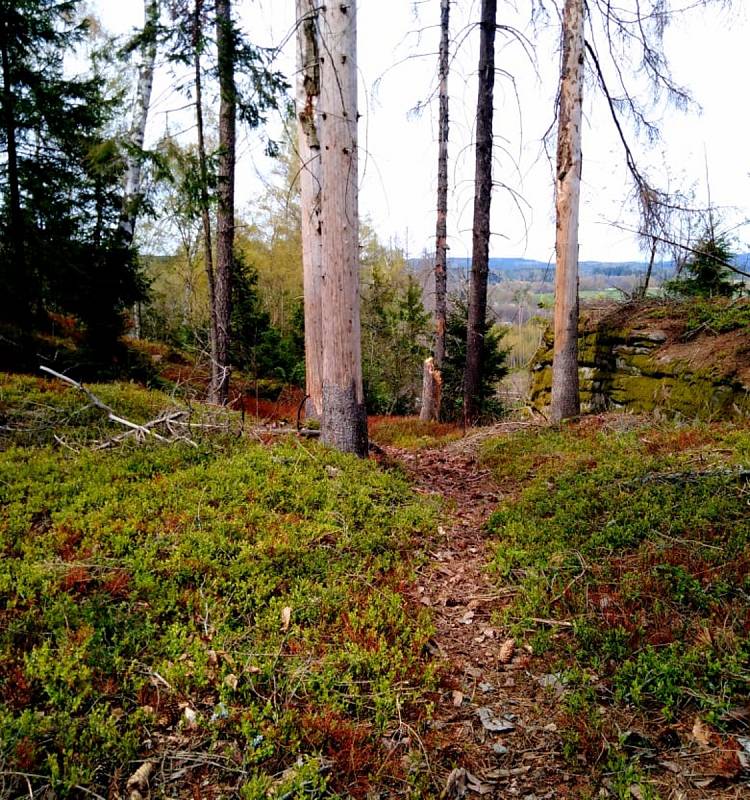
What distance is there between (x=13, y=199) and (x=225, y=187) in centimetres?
376

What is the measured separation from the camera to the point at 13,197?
8.39m

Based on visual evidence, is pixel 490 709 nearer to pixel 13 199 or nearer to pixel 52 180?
Result: pixel 13 199

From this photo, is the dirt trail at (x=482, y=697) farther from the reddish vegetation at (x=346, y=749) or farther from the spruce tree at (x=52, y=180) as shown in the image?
the spruce tree at (x=52, y=180)

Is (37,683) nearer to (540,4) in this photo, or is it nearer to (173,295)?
(540,4)

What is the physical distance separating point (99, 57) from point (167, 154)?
3234 mm

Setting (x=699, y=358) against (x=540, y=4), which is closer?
(x=699, y=358)

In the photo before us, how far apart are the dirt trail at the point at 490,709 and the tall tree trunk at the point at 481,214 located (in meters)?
6.73

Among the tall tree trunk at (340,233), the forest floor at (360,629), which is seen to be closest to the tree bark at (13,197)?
the forest floor at (360,629)

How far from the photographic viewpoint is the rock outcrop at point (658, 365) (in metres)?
6.59

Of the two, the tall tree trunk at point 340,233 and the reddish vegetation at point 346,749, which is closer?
the reddish vegetation at point 346,749

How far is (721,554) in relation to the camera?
3.36 m

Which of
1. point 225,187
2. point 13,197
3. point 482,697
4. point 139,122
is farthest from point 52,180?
point 482,697

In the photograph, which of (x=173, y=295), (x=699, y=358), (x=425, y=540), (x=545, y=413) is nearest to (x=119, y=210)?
(x=545, y=413)

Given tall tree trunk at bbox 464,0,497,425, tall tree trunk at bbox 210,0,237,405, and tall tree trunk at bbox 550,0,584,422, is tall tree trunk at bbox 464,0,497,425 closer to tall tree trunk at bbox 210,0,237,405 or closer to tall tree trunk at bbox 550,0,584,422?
tall tree trunk at bbox 550,0,584,422
